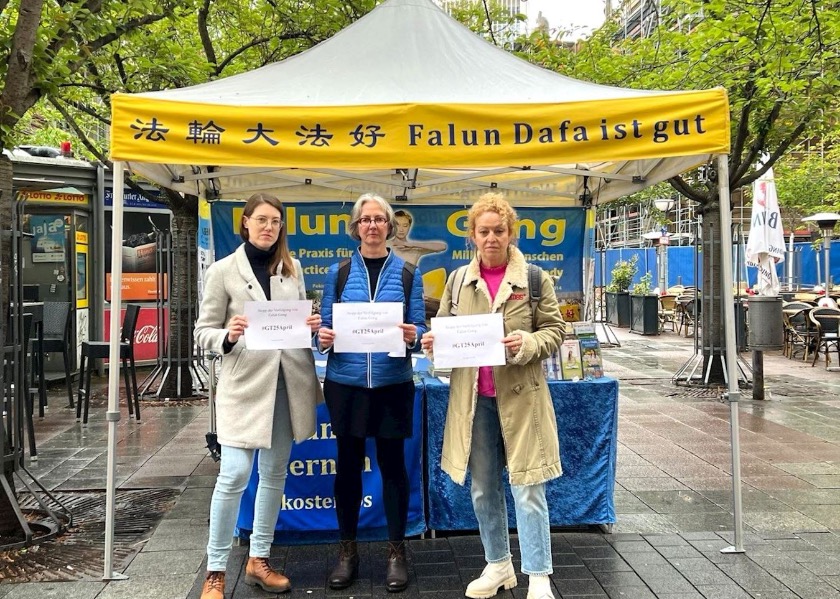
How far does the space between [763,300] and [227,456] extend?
9405 mm

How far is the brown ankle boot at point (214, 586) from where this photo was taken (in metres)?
3.44

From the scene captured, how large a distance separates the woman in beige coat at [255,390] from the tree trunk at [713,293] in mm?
7580

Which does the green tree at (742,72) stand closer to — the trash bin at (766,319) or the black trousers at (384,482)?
the trash bin at (766,319)

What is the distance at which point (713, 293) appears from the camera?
9836mm

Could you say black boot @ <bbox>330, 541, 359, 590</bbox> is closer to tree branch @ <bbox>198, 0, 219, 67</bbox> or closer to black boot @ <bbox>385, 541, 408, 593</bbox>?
black boot @ <bbox>385, 541, 408, 593</bbox>

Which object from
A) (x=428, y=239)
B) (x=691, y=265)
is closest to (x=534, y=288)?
(x=428, y=239)

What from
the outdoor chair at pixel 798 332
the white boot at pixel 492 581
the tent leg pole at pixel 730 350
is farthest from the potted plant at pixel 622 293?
the white boot at pixel 492 581

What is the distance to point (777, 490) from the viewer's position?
17.9 ft

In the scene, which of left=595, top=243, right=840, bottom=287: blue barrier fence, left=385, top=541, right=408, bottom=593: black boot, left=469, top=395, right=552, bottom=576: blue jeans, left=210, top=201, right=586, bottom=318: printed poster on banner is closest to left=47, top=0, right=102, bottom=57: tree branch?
left=210, top=201, right=586, bottom=318: printed poster on banner

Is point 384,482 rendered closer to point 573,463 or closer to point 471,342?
point 471,342

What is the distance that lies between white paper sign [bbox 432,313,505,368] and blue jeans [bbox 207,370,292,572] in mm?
866

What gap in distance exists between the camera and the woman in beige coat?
3.45 m

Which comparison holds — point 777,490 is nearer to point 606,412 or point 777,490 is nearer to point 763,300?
point 606,412

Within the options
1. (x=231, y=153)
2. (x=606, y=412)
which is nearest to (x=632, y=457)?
(x=606, y=412)
